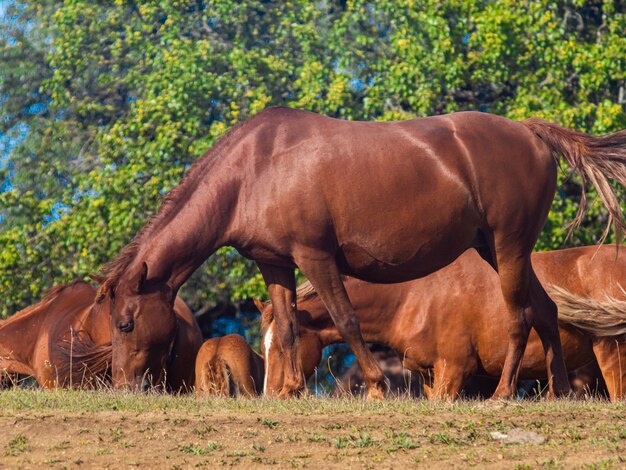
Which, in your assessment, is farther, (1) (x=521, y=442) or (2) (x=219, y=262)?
(2) (x=219, y=262)

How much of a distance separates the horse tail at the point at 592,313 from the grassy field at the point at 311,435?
3250 mm

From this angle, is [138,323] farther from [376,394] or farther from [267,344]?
[267,344]

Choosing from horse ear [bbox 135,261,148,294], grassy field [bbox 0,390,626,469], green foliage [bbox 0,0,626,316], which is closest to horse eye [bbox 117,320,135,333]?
horse ear [bbox 135,261,148,294]

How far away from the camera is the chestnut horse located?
10.8 m

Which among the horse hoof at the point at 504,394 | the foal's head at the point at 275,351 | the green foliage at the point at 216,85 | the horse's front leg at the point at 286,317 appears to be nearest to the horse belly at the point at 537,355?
the foal's head at the point at 275,351

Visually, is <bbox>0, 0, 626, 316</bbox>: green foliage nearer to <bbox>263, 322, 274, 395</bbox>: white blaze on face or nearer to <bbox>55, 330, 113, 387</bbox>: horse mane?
<bbox>55, 330, 113, 387</bbox>: horse mane

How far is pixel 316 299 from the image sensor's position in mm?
11391

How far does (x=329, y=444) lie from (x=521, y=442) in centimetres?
111

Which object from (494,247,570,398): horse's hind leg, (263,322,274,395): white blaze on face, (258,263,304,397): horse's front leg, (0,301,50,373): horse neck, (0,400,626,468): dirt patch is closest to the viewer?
(0,400,626,468): dirt patch

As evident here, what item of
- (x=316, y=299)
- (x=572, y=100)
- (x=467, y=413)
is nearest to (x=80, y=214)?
(x=316, y=299)

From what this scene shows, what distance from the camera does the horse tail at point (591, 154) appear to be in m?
9.09

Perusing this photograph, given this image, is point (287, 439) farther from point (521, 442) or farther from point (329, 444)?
point (521, 442)

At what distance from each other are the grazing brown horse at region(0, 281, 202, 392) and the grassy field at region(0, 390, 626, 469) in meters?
4.02

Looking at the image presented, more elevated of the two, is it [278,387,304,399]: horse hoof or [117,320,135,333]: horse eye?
[117,320,135,333]: horse eye
